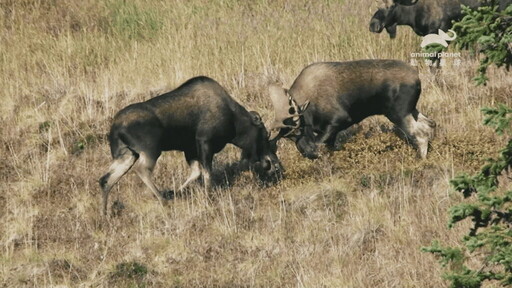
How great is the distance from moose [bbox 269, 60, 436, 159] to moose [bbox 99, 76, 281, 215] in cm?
43

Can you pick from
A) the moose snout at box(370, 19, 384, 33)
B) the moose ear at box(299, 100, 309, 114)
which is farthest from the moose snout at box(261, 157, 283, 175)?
the moose snout at box(370, 19, 384, 33)

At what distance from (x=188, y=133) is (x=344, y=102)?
2.40 m

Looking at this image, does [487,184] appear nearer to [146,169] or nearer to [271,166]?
[146,169]

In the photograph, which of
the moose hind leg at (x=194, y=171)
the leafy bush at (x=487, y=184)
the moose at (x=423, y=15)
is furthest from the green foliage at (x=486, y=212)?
the moose at (x=423, y=15)

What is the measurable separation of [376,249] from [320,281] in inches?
41.2

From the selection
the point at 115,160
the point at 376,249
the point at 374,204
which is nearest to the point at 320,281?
the point at 376,249

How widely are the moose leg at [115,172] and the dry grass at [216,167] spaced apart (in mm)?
367

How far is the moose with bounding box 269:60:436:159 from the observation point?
45.4 ft

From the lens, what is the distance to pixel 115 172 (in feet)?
40.9

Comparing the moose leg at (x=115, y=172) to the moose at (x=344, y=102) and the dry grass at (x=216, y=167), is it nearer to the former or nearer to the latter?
the dry grass at (x=216, y=167)

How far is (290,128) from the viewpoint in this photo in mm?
13836

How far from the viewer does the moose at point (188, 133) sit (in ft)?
40.9

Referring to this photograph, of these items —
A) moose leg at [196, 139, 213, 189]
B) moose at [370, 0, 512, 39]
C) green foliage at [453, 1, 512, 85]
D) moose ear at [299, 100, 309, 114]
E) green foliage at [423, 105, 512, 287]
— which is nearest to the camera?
green foliage at [423, 105, 512, 287]

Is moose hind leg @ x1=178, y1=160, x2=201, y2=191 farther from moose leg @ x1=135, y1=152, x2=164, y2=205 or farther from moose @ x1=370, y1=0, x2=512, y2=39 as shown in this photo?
moose @ x1=370, y1=0, x2=512, y2=39
